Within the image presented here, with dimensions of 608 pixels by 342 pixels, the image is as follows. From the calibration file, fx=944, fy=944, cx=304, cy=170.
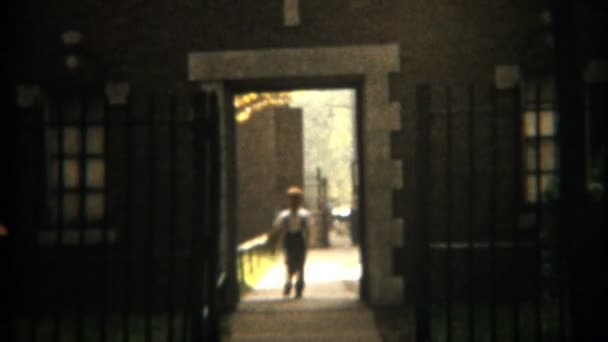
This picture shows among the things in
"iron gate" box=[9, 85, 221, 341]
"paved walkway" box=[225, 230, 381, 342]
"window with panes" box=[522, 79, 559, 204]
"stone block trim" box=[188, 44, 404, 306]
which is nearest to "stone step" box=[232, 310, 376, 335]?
"paved walkway" box=[225, 230, 381, 342]

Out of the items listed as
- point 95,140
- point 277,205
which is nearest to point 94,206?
point 95,140

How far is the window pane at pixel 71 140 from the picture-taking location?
1166 centimetres

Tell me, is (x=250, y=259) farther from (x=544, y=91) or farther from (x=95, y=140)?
(x=544, y=91)

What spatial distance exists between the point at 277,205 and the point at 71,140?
22.7 metres

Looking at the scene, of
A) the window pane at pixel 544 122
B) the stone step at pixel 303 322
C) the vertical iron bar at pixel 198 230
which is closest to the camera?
the vertical iron bar at pixel 198 230

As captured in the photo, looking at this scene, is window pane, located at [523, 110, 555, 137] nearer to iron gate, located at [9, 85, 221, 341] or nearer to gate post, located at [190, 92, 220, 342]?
iron gate, located at [9, 85, 221, 341]

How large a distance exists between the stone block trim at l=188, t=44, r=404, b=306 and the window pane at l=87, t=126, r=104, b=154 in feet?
4.95

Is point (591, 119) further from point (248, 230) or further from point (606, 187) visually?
point (248, 230)

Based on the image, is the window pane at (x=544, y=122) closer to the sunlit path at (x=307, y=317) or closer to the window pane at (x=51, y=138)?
the sunlit path at (x=307, y=317)

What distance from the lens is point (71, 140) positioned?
11711 millimetres

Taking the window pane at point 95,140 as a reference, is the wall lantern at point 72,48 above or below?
above

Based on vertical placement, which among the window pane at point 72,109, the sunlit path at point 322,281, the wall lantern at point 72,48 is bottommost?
the sunlit path at point 322,281

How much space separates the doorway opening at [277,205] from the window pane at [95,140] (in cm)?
173

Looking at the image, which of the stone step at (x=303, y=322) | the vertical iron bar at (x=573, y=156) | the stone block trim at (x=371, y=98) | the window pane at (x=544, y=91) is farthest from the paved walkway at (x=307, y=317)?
the vertical iron bar at (x=573, y=156)
